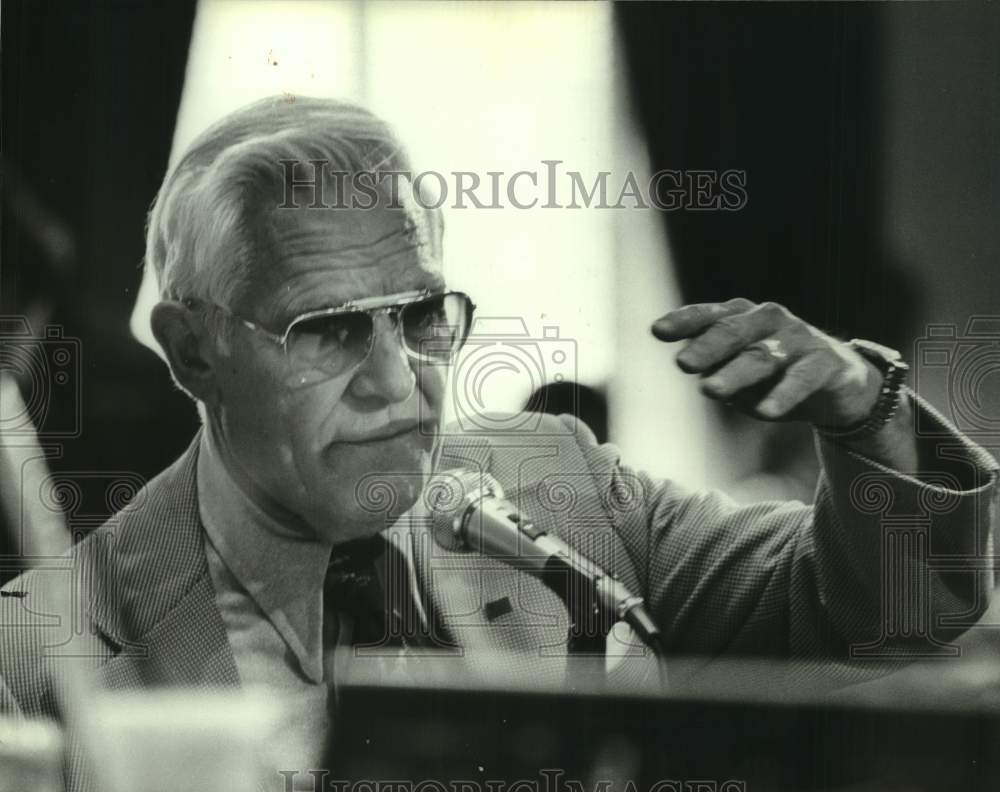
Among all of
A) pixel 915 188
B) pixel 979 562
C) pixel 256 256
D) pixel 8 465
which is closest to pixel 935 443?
pixel 979 562

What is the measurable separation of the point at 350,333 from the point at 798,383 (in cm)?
94

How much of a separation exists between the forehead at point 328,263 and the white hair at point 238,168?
74mm

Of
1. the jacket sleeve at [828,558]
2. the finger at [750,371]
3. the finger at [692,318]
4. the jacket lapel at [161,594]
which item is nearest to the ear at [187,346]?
the jacket lapel at [161,594]

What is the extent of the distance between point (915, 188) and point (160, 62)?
1.64 meters

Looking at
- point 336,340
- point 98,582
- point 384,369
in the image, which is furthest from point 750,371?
point 98,582

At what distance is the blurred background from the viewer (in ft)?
8.22

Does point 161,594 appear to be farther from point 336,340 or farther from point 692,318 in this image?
point 692,318

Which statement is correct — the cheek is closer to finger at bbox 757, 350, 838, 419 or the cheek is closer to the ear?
the ear

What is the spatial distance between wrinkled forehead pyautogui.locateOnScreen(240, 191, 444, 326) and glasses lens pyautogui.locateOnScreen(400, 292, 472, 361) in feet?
0.12

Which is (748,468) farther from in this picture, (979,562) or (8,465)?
(8,465)

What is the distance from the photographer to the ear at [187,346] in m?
2.50

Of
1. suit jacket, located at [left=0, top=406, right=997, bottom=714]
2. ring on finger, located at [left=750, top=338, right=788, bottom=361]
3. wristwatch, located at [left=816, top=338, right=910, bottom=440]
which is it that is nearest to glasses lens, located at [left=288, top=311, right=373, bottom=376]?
suit jacket, located at [left=0, top=406, right=997, bottom=714]

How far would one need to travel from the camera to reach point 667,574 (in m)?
2.52

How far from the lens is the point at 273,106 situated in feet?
8.28
